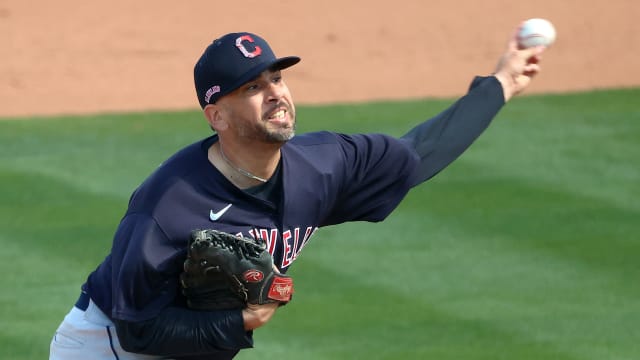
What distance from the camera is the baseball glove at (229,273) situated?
4445 mm

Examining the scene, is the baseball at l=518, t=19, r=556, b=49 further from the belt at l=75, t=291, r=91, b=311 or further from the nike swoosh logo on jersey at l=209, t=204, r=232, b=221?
the belt at l=75, t=291, r=91, b=311

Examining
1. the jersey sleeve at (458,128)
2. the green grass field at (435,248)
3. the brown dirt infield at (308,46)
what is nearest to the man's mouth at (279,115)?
the jersey sleeve at (458,128)

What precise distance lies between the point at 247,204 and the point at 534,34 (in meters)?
1.31

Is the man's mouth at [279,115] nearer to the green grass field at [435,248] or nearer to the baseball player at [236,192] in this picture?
the baseball player at [236,192]

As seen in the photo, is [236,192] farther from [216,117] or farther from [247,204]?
[216,117]

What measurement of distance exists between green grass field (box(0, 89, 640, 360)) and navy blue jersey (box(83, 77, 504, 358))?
6.88 ft

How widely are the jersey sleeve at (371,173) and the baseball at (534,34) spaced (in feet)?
1.98

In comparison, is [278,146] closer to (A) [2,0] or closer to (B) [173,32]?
(B) [173,32]

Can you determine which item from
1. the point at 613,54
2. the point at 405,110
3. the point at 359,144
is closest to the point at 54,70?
the point at 405,110

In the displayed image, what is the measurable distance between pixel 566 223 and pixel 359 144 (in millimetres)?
4424

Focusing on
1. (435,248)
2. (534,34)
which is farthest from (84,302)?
(435,248)

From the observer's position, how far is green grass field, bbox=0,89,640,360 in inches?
289

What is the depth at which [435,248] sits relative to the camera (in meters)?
8.84

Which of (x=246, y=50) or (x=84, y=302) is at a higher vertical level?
(x=246, y=50)
